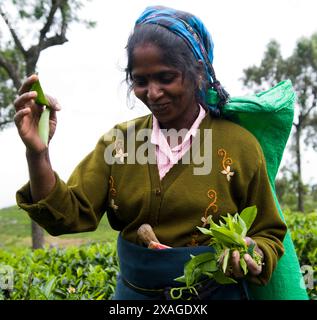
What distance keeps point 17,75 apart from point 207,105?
554 cm

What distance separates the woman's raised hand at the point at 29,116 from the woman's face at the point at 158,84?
26 centimetres

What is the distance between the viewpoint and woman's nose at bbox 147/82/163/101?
4.96 ft

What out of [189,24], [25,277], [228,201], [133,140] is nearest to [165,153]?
[133,140]

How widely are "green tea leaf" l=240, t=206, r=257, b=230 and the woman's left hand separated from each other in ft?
0.16

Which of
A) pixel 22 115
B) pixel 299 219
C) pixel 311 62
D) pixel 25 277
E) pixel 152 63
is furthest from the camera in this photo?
pixel 311 62

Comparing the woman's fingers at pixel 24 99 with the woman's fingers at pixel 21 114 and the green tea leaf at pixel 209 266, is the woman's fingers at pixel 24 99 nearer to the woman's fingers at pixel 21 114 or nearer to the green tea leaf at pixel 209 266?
the woman's fingers at pixel 21 114

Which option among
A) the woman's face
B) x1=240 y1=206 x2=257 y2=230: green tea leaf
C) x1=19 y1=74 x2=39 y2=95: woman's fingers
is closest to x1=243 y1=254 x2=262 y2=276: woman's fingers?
x1=240 y1=206 x2=257 y2=230: green tea leaf

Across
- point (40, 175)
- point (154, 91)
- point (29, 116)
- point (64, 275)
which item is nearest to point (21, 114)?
point (29, 116)

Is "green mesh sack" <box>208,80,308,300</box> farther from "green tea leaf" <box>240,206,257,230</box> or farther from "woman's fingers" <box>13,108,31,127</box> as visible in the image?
"woman's fingers" <box>13,108,31,127</box>

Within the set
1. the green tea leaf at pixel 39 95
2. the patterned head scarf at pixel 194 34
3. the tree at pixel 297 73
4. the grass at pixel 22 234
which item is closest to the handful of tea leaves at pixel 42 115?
the green tea leaf at pixel 39 95

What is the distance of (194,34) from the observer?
1.64m

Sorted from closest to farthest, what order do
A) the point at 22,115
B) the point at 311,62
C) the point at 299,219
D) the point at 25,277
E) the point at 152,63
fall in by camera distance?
the point at 22,115 < the point at 152,63 < the point at 25,277 < the point at 299,219 < the point at 311,62

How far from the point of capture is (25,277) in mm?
2938
